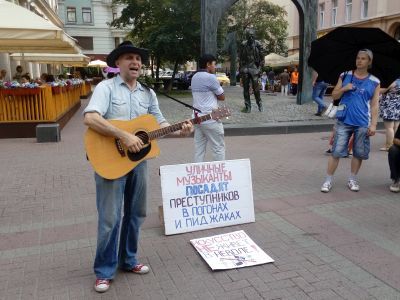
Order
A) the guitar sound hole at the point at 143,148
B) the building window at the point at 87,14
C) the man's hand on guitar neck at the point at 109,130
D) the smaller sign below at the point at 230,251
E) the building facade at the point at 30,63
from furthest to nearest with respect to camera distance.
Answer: the building window at the point at 87,14 → the building facade at the point at 30,63 → the smaller sign below at the point at 230,251 → the guitar sound hole at the point at 143,148 → the man's hand on guitar neck at the point at 109,130

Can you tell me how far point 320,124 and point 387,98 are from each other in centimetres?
319

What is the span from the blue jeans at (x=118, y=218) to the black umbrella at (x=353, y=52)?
12.8 ft

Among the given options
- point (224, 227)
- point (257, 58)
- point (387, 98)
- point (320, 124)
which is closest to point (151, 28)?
point (257, 58)

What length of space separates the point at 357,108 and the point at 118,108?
11.9 feet

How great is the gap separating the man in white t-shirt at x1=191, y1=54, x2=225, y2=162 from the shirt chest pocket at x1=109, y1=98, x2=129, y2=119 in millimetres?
2391

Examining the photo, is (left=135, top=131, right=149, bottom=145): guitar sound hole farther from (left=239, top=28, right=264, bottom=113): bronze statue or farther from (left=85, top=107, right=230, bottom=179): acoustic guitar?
(left=239, top=28, right=264, bottom=113): bronze statue

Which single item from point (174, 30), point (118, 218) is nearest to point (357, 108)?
point (118, 218)

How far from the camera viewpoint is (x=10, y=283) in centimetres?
337

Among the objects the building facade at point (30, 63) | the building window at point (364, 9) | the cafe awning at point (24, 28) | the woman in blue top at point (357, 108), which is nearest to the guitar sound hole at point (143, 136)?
the woman in blue top at point (357, 108)

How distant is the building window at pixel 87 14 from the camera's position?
52.5 m

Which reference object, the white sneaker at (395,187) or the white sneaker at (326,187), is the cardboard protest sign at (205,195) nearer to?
the white sneaker at (326,187)

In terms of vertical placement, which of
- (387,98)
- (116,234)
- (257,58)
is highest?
(257,58)

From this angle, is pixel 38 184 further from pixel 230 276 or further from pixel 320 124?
pixel 320 124

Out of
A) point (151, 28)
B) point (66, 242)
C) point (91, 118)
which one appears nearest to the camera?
point (91, 118)
